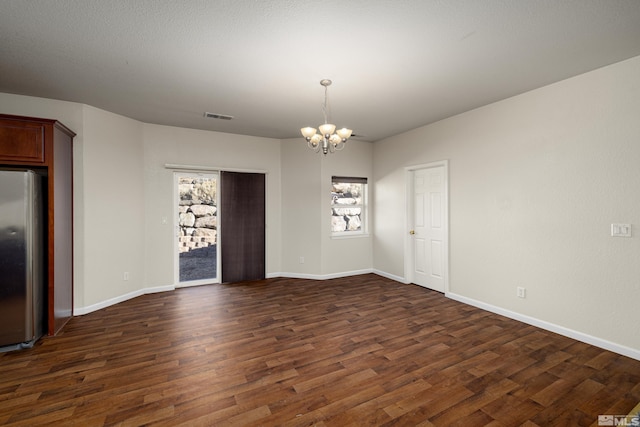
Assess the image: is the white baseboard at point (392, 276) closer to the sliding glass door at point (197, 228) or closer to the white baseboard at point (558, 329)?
the white baseboard at point (558, 329)

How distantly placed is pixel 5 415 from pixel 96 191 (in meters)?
2.66

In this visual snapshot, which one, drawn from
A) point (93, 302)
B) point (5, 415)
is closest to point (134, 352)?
point (5, 415)

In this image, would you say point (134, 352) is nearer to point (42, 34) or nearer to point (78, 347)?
point (78, 347)

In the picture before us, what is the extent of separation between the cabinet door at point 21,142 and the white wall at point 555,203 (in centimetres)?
501

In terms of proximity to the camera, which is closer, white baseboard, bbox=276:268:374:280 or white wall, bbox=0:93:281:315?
white wall, bbox=0:93:281:315

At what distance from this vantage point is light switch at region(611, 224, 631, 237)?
2.56 metres

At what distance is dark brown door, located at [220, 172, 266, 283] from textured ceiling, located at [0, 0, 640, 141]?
67.2 inches

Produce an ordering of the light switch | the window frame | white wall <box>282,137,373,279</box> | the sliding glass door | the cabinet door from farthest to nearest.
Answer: the window frame
white wall <box>282,137,373,279</box>
the sliding glass door
the cabinet door
the light switch

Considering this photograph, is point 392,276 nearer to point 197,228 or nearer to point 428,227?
point 428,227

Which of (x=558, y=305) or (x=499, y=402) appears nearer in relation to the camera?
(x=499, y=402)

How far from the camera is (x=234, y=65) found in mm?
2627

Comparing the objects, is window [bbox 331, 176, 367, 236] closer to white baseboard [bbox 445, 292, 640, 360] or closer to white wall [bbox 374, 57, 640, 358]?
white wall [bbox 374, 57, 640, 358]

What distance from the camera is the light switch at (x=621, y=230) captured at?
2.56 metres

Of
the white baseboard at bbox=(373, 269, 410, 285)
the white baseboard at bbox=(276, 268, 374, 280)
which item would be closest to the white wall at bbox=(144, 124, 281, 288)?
the white baseboard at bbox=(276, 268, 374, 280)
